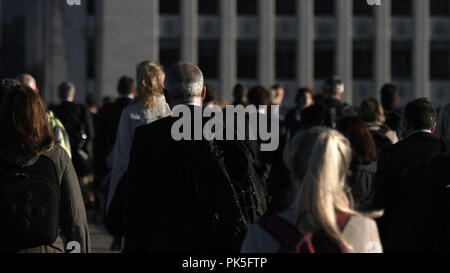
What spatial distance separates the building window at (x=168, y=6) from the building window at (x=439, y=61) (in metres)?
12.2

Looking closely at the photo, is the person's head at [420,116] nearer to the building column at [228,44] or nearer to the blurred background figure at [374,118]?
the blurred background figure at [374,118]

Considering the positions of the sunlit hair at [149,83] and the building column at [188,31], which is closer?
the sunlit hair at [149,83]

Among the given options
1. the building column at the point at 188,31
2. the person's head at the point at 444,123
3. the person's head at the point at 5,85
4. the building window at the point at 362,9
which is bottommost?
the person's head at the point at 444,123

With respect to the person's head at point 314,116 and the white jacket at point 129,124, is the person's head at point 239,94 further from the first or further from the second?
the white jacket at point 129,124

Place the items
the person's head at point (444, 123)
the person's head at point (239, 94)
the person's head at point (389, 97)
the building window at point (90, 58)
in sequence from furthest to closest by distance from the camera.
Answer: the building window at point (90, 58), the person's head at point (239, 94), the person's head at point (389, 97), the person's head at point (444, 123)

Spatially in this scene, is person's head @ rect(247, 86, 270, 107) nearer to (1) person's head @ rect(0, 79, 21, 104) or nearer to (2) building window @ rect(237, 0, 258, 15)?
(1) person's head @ rect(0, 79, 21, 104)

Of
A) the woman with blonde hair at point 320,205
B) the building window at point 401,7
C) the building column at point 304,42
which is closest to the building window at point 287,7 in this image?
the building column at point 304,42

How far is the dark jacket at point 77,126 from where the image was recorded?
12656mm

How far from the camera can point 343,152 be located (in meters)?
3.59

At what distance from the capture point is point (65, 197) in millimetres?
5391

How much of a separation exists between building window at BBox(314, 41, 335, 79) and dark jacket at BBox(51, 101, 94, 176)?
31408mm

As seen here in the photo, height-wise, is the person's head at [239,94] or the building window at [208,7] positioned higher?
the building window at [208,7]

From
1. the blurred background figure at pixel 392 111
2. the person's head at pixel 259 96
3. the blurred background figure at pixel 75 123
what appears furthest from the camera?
the blurred background figure at pixel 75 123

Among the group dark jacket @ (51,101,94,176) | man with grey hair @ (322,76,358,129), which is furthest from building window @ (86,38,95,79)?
man with grey hair @ (322,76,358,129)
